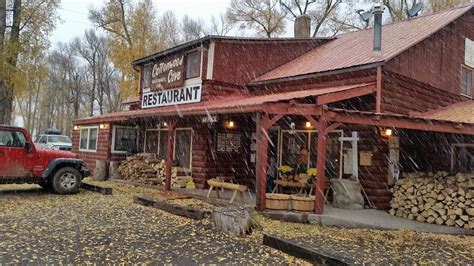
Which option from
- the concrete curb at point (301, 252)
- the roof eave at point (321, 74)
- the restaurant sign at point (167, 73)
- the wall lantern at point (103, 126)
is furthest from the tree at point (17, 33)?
the concrete curb at point (301, 252)

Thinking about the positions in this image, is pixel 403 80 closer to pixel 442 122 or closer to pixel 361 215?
pixel 442 122

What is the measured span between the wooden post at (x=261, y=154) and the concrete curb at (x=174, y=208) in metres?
1.13

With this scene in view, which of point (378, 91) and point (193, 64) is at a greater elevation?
point (193, 64)

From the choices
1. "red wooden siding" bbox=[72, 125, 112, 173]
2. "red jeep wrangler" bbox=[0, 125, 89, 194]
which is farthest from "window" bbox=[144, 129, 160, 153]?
"red jeep wrangler" bbox=[0, 125, 89, 194]

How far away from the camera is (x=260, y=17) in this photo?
31.5 meters

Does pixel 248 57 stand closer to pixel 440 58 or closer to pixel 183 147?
pixel 183 147

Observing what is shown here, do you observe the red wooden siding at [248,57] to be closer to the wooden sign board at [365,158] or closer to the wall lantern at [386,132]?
the wooden sign board at [365,158]

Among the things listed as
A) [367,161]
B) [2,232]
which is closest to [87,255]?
[2,232]

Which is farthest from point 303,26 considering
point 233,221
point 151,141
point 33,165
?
point 233,221

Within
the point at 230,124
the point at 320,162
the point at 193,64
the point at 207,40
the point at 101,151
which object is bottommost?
the point at 320,162

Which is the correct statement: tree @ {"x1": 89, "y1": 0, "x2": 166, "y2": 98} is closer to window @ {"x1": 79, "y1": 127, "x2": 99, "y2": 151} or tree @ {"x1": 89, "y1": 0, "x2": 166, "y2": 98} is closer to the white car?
the white car

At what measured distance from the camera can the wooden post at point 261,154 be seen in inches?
319

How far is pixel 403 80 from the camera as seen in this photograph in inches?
426

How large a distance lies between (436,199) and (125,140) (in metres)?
11.7
